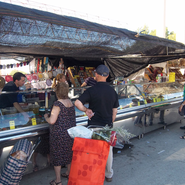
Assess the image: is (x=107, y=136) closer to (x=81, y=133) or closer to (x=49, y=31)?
(x=81, y=133)

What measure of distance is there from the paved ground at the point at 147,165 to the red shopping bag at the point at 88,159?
104 centimetres

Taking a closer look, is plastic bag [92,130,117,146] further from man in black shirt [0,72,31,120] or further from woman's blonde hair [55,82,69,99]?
man in black shirt [0,72,31,120]

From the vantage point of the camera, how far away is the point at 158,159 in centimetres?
389

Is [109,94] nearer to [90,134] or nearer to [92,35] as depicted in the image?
[90,134]

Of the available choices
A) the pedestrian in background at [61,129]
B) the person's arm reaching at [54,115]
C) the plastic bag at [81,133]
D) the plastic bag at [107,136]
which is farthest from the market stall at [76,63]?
the plastic bag at [107,136]

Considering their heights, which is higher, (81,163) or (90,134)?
(90,134)

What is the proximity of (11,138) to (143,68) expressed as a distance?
6421mm

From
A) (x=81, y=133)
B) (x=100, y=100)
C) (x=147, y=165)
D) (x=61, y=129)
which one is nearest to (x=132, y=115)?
(x=147, y=165)

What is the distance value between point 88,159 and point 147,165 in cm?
201

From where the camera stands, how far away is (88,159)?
7.14 feet

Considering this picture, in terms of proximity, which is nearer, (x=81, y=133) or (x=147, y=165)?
(x=81, y=133)

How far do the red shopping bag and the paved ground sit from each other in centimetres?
104

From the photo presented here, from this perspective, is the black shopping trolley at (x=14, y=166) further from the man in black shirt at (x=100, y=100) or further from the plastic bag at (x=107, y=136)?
the man in black shirt at (x=100, y=100)

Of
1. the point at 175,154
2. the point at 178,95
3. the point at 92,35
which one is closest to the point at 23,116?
the point at 92,35
